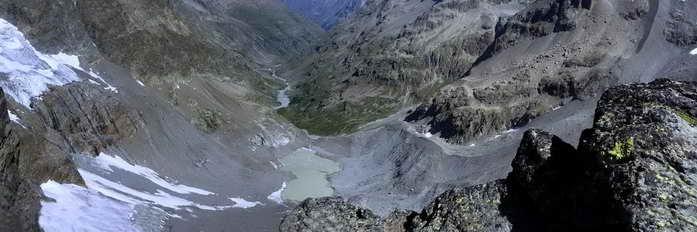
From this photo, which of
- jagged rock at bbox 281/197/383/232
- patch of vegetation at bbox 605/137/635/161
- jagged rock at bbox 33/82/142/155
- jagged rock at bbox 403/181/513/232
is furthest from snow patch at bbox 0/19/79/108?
patch of vegetation at bbox 605/137/635/161

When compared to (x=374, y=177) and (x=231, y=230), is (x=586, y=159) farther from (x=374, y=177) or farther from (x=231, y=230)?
(x=374, y=177)

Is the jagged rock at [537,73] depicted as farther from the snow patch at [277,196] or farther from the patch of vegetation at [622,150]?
the patch of vegetation at [622,150]

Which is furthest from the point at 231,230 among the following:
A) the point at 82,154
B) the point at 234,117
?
the point at 234,117

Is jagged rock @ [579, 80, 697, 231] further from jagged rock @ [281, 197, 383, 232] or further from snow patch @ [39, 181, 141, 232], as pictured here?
snow patch @ [39, 181, 141, 232]

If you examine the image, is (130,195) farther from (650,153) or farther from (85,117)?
(650,153)

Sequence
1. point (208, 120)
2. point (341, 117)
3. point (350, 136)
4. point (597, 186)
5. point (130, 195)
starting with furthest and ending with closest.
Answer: point (341, 117) → point (350, 136) → point (208, 120) → point (130, 195) → point (597, 186)

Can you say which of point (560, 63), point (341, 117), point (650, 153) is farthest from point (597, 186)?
point (341, 117)

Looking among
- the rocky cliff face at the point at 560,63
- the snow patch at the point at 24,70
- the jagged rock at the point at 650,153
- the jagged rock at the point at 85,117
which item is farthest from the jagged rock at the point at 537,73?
the jagged rock at the point at 650,153
